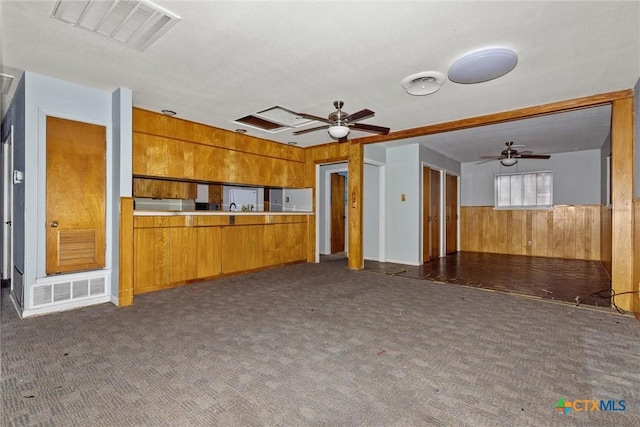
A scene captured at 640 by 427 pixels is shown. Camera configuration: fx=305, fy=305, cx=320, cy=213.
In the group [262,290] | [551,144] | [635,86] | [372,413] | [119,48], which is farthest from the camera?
[551,144]

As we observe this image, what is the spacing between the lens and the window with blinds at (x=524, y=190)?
7668mm

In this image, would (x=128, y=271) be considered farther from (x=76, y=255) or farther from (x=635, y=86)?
(x=635, y=86)

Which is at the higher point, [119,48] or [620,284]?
[119,48]

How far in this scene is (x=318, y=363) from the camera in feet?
7.17

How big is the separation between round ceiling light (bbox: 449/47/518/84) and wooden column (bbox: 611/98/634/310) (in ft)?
5.96

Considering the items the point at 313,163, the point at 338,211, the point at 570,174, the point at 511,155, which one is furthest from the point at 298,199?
the point at 570,174

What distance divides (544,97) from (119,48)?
15.2 ft

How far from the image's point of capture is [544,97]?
371 cm

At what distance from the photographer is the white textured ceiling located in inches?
85.2

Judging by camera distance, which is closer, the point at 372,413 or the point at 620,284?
the point at 372,413

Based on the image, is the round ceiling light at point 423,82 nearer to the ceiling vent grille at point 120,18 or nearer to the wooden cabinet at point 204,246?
the ceiling vent grille at point 120,18

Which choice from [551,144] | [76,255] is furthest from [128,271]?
[551,144]

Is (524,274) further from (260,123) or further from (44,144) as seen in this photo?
(44,144)

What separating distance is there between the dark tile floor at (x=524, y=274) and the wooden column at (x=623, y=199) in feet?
1.09
